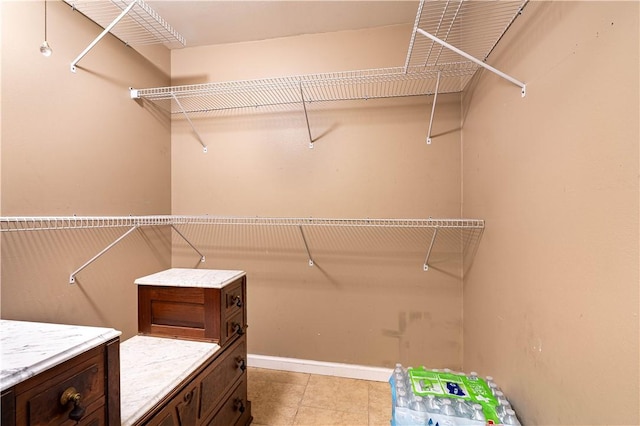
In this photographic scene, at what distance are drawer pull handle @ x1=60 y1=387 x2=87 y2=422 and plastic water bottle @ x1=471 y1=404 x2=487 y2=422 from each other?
1235 millimetres

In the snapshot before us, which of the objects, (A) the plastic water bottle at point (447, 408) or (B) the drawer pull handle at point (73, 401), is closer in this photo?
(B) the drawer pull handle at point (73, 401)

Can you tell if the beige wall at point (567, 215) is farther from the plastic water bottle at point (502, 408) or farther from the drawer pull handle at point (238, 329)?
the drawer pull handle at point (238, 329)

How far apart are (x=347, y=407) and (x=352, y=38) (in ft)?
7.85

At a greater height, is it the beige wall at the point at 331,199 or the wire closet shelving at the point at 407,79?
the wire closet shelving at the point at 407,79

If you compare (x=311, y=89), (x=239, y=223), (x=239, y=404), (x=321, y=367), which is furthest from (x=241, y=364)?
(x=311, y=89)

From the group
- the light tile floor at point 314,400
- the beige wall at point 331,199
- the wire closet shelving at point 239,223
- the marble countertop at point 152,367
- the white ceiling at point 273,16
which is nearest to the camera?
the marble countertop at point 152,367

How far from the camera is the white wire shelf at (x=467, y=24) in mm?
1103

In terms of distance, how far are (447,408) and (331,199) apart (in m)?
1.30

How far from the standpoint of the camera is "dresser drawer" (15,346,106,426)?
547 millimetres

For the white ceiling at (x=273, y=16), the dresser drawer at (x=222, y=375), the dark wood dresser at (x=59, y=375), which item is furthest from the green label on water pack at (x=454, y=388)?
the white ceiling at (x=273, y=16)

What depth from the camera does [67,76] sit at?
54.1 inches

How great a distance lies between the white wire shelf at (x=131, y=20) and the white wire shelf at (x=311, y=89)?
29 centimetres

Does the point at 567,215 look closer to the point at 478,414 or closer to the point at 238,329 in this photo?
Answer: the point at 478,414

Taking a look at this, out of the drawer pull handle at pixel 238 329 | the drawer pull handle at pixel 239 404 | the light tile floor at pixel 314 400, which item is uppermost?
the drawer pull handle at pixel 238 329
